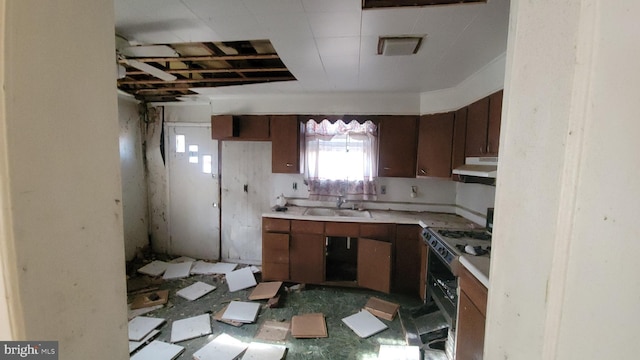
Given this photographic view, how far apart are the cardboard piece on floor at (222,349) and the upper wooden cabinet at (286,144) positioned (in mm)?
1831

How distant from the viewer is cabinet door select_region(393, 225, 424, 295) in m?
2.68

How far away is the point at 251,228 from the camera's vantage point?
3504 millimetres

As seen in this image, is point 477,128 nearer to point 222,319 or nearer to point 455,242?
point 455,242

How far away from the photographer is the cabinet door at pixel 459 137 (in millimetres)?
2385

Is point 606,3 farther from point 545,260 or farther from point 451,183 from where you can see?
point 451,183

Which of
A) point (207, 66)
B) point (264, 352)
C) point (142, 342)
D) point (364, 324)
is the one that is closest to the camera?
point (264, 352)

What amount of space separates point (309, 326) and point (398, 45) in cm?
244

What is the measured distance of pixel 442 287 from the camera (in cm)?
204

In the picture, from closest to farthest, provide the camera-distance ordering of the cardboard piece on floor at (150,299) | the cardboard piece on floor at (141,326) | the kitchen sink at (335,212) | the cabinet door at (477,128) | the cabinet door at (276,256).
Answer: the cabinet door at (477,128)
the cardboard piece on floor at (141,326)
the cardboard piece on floor at (150,299)
the cabinet door at (276,256)
the kitchen sink at (335,212)

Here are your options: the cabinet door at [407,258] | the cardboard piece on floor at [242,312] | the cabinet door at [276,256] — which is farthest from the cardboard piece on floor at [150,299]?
the cabinet door at [407,258]

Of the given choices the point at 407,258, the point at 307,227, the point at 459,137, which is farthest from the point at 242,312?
the point at 459,137

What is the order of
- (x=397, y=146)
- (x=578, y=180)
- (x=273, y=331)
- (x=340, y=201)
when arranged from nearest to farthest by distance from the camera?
(x=578, y=180) < (x=273, y=331) < (x=397, y=146) < (x=340, y=201)

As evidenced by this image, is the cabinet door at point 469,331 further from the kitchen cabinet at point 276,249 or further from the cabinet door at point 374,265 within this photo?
the kitchen cabinet at point 276,249

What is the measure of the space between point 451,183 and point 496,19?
6.60 ft
